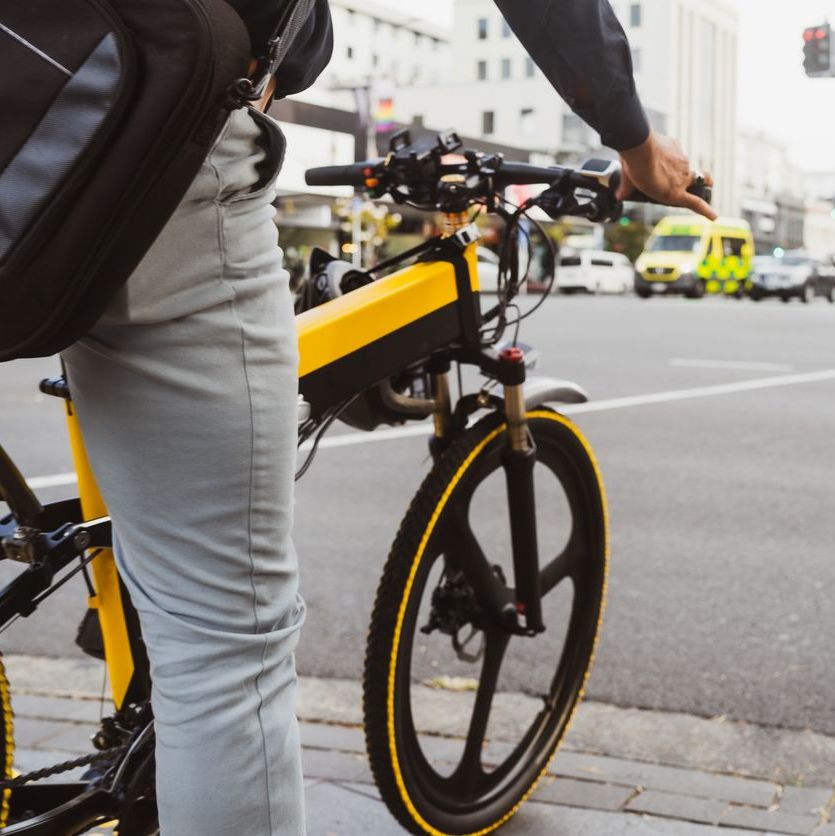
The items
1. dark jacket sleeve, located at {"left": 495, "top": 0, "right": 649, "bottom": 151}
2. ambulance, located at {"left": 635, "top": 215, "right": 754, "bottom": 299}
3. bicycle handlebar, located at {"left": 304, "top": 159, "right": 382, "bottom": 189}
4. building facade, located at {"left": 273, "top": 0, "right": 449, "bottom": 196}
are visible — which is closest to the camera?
dark jacket sleeve, located at {"left": 495, "top": 0, "right": 649, "bottom": 151}

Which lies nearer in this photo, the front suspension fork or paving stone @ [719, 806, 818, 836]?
the front suspension fork

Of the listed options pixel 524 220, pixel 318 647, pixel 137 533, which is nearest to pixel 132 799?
pixel 137 533

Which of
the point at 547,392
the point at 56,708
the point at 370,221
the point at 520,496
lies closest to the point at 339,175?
the point at 547,392

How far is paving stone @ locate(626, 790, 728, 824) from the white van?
47407mm

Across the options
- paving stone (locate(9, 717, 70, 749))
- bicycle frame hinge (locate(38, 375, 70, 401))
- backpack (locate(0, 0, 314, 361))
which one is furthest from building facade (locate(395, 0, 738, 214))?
backpack (locate(0, 0, 314, 361))

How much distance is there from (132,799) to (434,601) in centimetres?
79

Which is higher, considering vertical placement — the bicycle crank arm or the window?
the window

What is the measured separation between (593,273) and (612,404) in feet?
137

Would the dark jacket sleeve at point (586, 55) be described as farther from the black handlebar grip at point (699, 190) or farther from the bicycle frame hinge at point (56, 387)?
the bicycle frame hinge at point (56, 387)

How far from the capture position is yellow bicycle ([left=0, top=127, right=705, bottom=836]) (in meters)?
1.78

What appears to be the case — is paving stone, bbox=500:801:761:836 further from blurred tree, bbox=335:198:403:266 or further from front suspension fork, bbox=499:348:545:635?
blurred tree, bbox=335:198:403:266

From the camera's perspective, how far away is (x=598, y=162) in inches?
85.4

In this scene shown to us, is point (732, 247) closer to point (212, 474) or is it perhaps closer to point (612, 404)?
point (612, 404)

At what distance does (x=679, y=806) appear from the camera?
2.59 m
